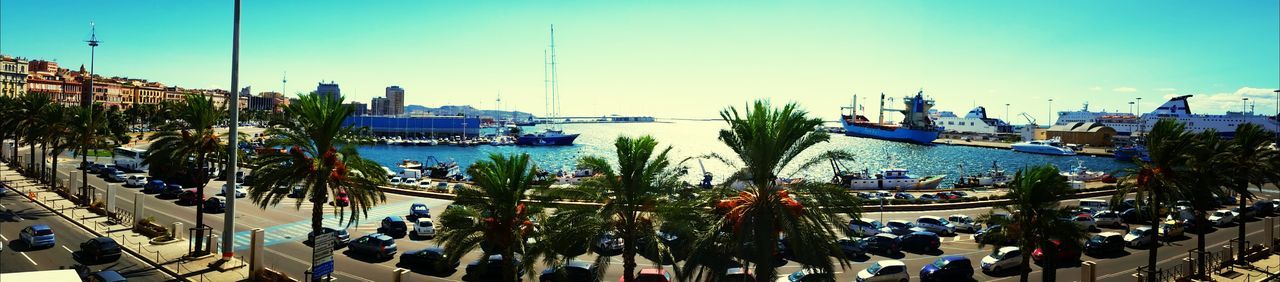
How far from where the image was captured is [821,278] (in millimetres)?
12648

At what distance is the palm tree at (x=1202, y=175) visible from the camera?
21758 mm

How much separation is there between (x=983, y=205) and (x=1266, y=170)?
574 inches

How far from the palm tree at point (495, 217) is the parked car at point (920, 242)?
17.7 m

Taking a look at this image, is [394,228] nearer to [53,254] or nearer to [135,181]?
[53,254]

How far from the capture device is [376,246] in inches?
912

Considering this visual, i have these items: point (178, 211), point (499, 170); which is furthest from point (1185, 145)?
point (178, 211)

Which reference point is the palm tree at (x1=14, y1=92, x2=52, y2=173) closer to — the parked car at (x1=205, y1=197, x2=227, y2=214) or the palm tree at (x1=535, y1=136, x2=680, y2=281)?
the parked car at (x1=205, y1=197, x2=227, y2=214)

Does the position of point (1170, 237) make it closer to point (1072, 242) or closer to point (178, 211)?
point (1072, 242)

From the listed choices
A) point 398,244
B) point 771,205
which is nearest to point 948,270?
point 771,205

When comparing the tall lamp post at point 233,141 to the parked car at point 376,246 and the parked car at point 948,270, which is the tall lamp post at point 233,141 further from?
the parked car at point 948,270

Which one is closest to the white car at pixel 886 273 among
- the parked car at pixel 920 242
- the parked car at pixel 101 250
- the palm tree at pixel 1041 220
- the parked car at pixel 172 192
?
the palm tree at pixel 1041 220

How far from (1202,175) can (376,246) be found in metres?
30.3

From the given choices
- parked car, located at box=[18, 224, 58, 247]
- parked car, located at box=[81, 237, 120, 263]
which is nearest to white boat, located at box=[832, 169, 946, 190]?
parked car, located at box=[81, 237, 120, 263]

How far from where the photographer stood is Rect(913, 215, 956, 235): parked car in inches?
1197
